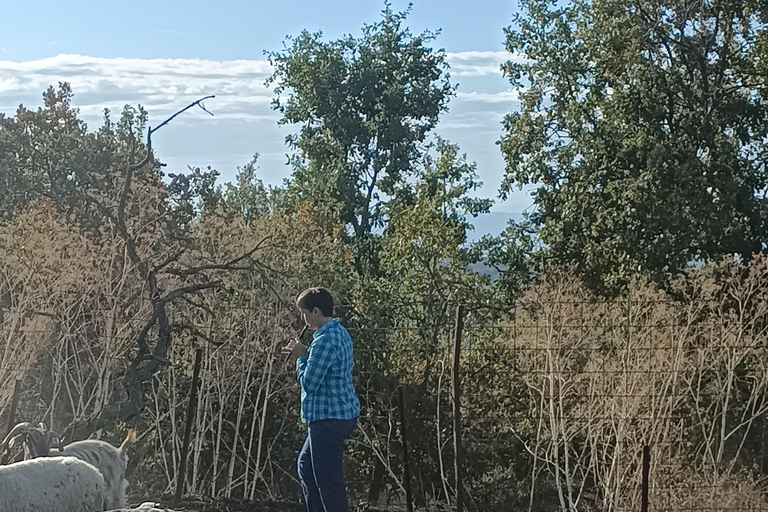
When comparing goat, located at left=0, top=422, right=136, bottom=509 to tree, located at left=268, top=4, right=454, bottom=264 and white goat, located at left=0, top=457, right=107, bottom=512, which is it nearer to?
white goat, located at left=0, top=457, right=107, bottom=512

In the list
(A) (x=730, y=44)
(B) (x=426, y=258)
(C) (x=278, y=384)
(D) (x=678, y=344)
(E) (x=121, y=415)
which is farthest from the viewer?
(A) (x=730, y=44)

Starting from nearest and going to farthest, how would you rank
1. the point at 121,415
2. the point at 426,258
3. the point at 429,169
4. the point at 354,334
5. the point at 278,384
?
the point at 121,415 < the point at 278,384 < the point at 354,334 < the point at 426,258 < the point at 429,169

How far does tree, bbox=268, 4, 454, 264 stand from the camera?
60.8 ft

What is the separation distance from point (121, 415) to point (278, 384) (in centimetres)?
163

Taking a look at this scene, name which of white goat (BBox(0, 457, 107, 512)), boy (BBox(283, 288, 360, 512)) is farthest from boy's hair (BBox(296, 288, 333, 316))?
white goat (BBox(0, 457, 107, 512))

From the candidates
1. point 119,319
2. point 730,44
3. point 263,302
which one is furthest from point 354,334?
point 730,44

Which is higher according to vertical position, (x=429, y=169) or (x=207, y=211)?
(x=429, y=169)

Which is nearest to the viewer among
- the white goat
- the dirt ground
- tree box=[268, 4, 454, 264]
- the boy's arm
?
the white goat

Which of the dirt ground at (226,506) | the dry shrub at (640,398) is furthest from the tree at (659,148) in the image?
the dirt ground at (226,506)

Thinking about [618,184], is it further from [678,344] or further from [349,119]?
[349,119]

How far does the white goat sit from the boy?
3.51 ft

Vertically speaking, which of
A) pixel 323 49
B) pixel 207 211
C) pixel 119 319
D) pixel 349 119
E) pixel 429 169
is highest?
pixel 323 49

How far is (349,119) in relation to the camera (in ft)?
61.2

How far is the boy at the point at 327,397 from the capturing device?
15.9 feet
